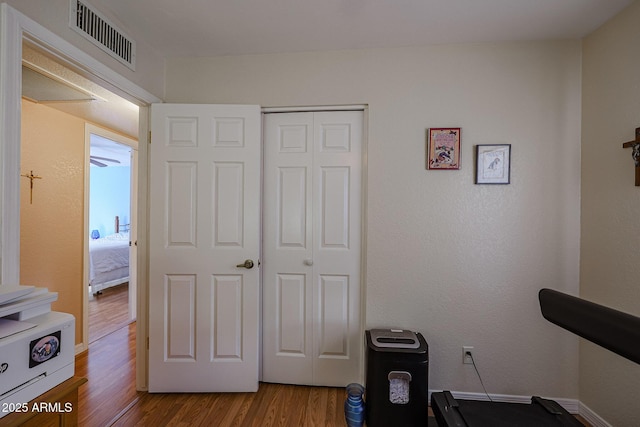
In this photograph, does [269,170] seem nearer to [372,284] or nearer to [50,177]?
[372,284]

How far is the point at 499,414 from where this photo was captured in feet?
4.83

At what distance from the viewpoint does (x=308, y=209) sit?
2.05 meters

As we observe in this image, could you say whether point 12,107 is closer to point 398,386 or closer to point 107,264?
point 398,386

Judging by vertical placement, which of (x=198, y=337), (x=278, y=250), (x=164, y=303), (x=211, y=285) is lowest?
(x=198, y=337)

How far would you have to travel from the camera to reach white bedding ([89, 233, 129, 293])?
4078 millimetres

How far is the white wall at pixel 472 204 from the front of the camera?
72.2 inches

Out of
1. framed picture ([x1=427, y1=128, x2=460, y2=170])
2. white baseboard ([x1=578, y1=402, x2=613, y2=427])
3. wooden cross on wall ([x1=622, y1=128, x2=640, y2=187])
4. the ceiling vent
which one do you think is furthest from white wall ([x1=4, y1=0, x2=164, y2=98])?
white baseboard ([x1=578, y1=402, x2=613, y2=427])

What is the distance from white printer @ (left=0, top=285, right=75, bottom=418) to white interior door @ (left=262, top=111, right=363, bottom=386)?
4.00 feet

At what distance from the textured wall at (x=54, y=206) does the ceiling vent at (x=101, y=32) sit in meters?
1.31

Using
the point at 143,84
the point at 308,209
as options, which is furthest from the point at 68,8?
the point at 308,209

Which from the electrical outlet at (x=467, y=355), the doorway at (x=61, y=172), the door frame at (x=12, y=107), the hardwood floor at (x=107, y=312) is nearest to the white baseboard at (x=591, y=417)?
the electrical outlet at (x=467, y=355)

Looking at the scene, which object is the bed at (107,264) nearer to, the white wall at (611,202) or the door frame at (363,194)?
the door frame at (363,194)

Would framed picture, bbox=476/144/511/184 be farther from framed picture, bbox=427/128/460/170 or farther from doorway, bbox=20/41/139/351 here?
doorway, bbox=20/41/139/351

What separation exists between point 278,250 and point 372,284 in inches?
29.4
